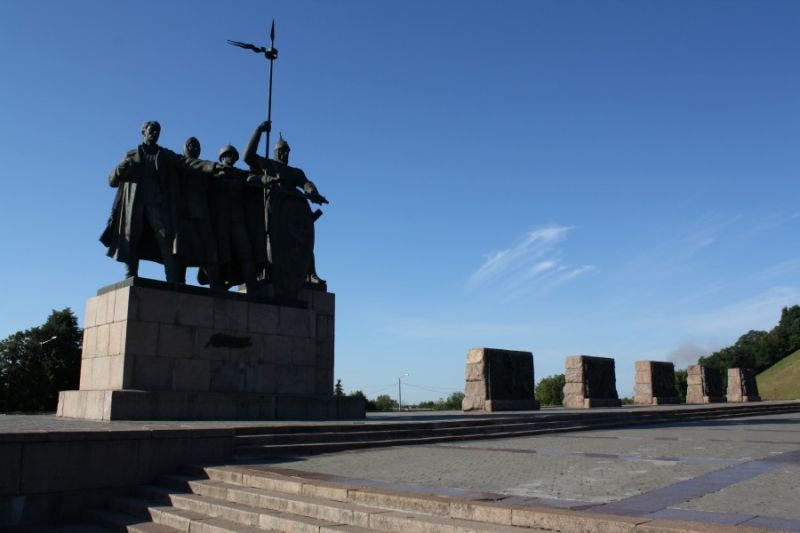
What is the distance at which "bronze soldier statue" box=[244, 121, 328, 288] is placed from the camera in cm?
1458

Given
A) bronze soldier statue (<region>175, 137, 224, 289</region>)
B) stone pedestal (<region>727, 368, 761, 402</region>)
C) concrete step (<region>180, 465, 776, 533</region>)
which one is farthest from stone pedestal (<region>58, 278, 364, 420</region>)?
stone pedestal (<region>727, 368, 761, 402</region>)

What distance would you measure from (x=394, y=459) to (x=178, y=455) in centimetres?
255

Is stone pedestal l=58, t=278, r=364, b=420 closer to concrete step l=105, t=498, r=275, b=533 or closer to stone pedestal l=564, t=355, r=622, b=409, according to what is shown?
concrete step l=105, t=498, r=275, b=533

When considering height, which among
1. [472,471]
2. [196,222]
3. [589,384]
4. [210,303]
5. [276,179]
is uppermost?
[276,179]

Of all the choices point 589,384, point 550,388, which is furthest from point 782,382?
point 589,384

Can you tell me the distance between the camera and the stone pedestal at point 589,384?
24438 millimetres

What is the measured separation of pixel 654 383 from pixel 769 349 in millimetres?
75329

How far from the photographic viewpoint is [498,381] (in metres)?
20.7

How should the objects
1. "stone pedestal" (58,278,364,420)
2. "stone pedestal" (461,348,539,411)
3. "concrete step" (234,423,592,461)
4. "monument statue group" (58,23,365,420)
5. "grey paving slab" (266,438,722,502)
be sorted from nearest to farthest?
"grey paving slab" (266,438,722,502) < "concrete step" (234,423,592,461) < "stone pedestal" (58,278,364,420) < "monument statue group" (58,23,365,420) < "stone pedestal" (461,348,539,411)

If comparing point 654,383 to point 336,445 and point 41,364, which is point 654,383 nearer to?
point 336,445

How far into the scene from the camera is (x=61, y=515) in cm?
706

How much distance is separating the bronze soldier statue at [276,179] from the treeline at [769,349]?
85396mm

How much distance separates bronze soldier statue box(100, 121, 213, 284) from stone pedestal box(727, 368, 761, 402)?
29142 millimetres

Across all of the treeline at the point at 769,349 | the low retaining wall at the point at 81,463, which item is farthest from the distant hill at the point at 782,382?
the low retaining wall at the point at 81,463
